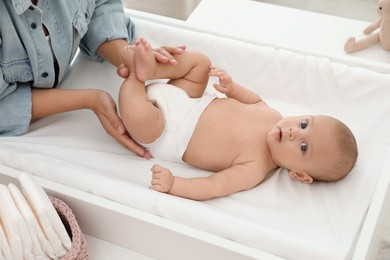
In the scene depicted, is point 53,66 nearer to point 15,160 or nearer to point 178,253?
point 15,160

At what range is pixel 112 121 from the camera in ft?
3.91

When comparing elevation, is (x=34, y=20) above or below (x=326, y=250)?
above

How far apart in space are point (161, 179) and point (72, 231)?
21 cm

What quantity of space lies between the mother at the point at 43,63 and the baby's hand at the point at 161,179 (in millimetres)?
111

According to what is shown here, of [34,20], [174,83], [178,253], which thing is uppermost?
[34,20]

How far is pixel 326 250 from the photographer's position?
0.94m

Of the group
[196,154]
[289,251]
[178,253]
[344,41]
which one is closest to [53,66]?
[196,154]

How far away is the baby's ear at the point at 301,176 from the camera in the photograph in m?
1.12

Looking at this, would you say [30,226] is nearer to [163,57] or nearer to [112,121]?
[112,121]

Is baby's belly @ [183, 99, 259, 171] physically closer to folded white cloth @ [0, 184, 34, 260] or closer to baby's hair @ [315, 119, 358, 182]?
baby's hair @ [315, 119, 358, 182]

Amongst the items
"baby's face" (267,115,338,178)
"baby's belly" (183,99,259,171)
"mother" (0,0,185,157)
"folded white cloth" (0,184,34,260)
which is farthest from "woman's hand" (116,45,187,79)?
"folded white cloth" (0,184,34,260)

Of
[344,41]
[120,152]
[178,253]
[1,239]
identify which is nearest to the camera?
[1,239]

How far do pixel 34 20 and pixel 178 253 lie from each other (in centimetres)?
57

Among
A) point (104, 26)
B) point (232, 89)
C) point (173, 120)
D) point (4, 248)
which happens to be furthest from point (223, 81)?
point (4, 248)
